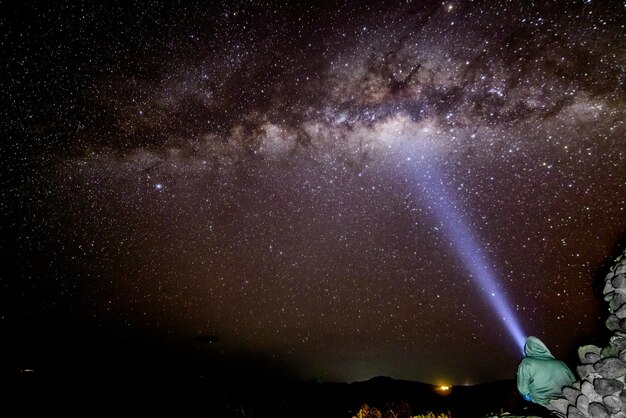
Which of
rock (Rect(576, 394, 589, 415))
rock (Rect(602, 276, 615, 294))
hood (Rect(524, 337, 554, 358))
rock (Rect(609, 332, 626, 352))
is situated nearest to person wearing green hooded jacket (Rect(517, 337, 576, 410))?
hood (Rect(524, 337, 554, 358))

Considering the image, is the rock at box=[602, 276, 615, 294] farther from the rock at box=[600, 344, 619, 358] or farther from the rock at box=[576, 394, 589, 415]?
the rock at box=[576, 394, 589, 415]

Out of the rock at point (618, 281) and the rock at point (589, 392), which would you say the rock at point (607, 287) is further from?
the rock at point (589, 392)

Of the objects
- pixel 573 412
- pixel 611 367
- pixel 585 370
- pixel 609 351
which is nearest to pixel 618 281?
pixel 609 351

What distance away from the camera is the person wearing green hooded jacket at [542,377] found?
3666 mm

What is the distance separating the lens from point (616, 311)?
10.3ft

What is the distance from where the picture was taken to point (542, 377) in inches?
148

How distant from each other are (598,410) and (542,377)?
74 centimetres

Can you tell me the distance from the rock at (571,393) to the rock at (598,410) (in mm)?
145

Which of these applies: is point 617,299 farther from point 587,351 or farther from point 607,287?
point 587,351

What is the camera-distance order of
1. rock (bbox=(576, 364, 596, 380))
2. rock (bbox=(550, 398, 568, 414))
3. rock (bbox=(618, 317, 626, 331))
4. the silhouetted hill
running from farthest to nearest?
1. the silhouetted hill
2. rock (bbox=(550, 398, 568, 414))
3. rock (bbox=(576, 364, 596, 380))
4. rock (bbox=(618, 317, 626, 331))

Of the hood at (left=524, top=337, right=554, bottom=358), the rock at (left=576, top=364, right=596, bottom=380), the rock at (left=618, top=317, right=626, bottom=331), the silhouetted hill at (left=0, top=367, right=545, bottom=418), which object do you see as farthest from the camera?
the silhouetted hill at (left=0, top=367, right=545, bottom=418)

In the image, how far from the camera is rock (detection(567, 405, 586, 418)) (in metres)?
3.18

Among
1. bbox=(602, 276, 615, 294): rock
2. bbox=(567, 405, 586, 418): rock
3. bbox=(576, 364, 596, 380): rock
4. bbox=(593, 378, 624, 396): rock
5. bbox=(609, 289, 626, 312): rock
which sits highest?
bbox=(602, 276, 615, 294): rock

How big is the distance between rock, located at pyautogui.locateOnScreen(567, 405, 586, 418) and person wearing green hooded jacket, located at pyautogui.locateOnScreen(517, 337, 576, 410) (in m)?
0.29
